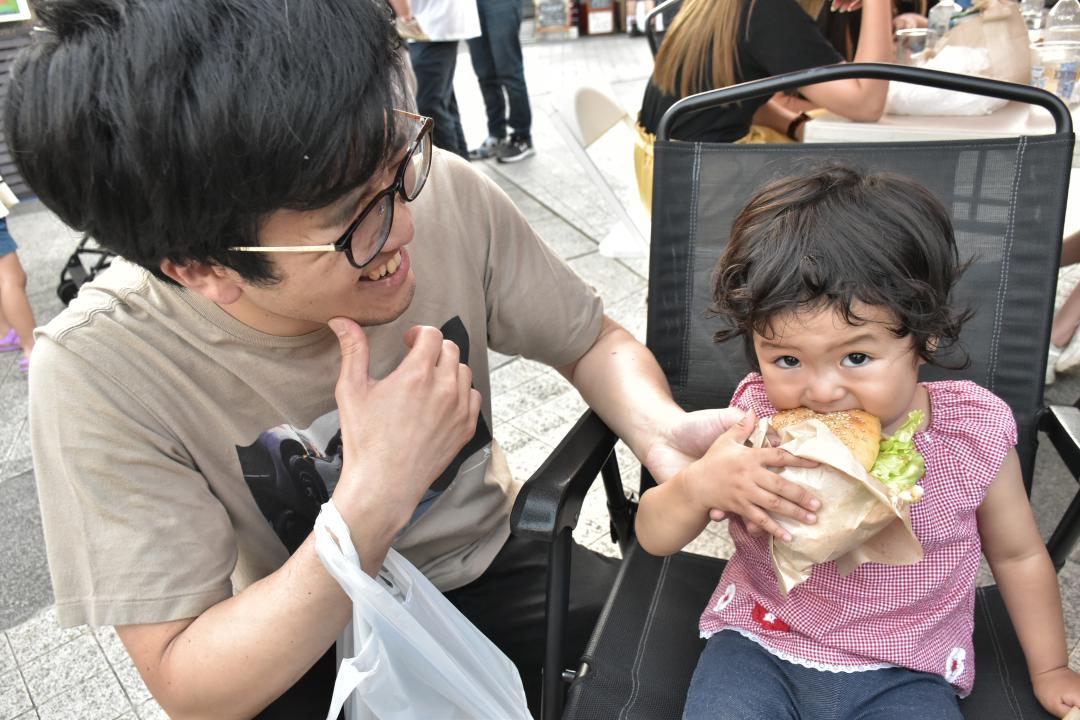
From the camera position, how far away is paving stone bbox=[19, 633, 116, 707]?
206 cm

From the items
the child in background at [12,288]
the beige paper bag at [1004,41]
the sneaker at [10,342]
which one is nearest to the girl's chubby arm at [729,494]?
the beige paper bag at [1004,41]

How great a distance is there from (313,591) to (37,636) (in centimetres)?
162

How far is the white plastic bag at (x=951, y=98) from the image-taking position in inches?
97.1

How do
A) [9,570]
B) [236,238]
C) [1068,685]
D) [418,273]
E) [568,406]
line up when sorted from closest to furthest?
1. [236,238]
2. [1068,685]
3. [418,273]
4. [9,570]
5. [568,406]

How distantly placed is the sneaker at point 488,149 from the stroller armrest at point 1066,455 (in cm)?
482

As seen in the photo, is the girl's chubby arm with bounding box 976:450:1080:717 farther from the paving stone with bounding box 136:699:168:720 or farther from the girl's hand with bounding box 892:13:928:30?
the girl's hand with bounding box 892:13:928:30

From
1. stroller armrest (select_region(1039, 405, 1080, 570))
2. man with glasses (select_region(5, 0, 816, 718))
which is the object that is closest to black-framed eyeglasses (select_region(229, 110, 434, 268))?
man with glasses (select_region(5, 0, 816, 718))

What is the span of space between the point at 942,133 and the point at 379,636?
205 centimetres

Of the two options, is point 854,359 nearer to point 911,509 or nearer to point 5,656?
point 911,509

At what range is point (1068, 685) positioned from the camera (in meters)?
1.24

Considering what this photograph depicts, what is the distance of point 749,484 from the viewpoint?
111 cm

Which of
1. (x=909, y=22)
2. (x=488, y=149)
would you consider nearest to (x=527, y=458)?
(x=909, y=22)

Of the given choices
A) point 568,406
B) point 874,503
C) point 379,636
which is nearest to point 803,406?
point 874,503

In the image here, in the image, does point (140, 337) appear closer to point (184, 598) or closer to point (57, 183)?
point (57, 183)
